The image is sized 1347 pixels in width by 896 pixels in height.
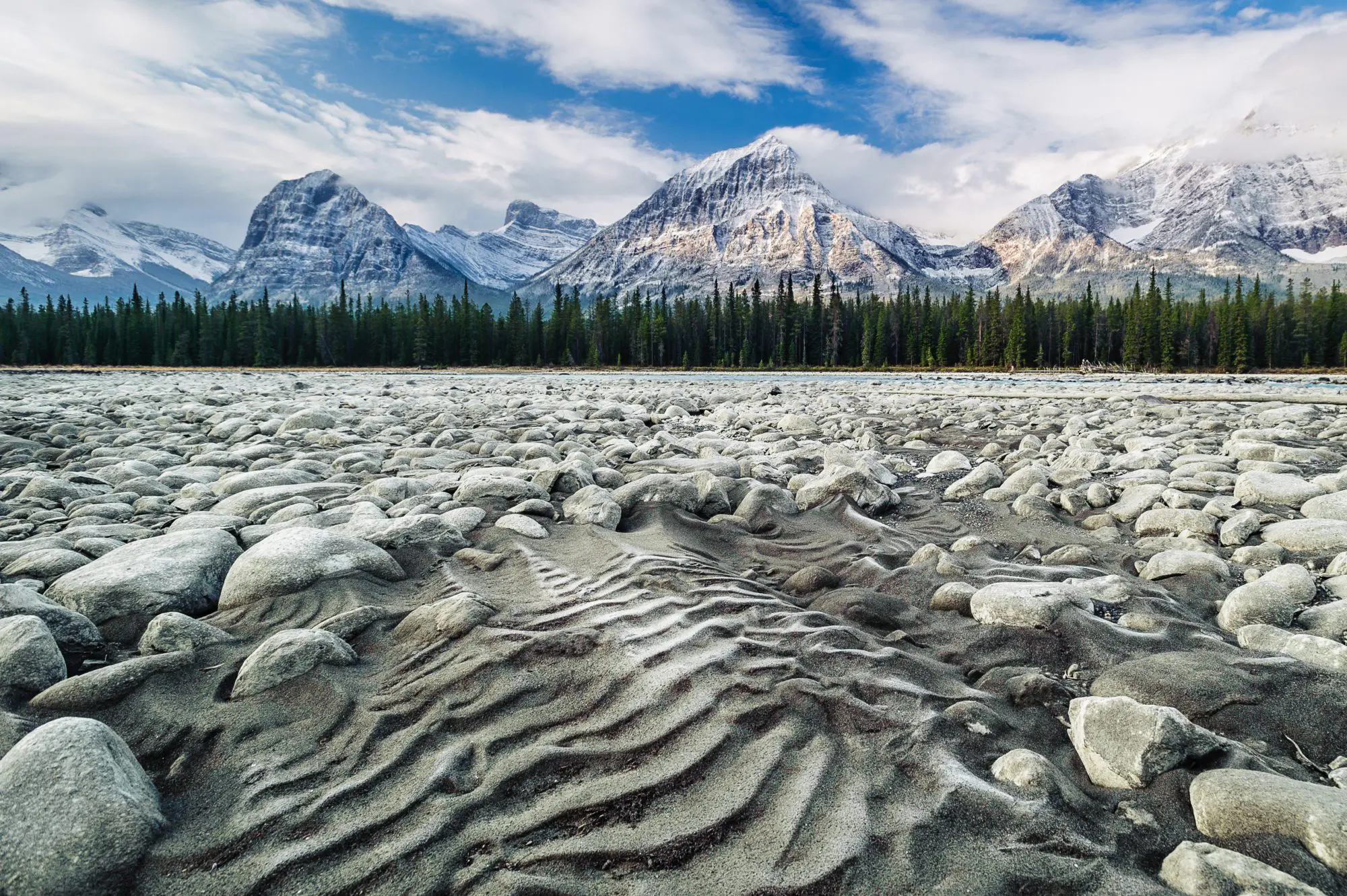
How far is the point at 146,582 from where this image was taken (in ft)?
11.5

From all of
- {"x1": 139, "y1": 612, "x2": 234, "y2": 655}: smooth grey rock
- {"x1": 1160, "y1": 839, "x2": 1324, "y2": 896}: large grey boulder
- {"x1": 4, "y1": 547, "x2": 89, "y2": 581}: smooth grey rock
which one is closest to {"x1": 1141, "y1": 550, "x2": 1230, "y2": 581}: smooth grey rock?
{"x1": 1160, "y1": 839, "x2": 1324, "y2": 896}: large grey boulder

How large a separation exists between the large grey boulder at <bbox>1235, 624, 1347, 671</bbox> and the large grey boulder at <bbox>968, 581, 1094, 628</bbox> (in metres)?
0.64

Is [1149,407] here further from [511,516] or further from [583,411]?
[511,516]

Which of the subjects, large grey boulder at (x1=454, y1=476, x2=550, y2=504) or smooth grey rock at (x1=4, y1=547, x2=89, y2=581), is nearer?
smooth grey rock at (x1=4, y1=547, x2=89, y2=581)

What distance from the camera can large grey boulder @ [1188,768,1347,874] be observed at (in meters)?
1.83

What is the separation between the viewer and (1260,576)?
3.86 meters

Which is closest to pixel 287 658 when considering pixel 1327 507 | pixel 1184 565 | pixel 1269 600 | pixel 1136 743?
pixel 1136 743

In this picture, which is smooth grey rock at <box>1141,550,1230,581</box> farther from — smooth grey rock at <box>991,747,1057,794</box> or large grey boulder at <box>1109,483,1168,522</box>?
smooth grey rock at <box>991,747,1057,794</box>

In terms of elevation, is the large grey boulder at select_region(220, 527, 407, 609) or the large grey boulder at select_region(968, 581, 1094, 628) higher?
the large grey boulder at select_region(220, 527, 407, 609)

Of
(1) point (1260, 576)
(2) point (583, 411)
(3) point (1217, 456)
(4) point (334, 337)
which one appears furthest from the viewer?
(4) point (334, 337)

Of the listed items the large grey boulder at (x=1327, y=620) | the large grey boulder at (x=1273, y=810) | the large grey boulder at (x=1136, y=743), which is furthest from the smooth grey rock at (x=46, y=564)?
the large grey boulder at (x=1327, y=620)

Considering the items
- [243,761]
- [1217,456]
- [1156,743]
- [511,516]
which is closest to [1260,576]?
[1156,743]

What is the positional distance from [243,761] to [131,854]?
1.52ft

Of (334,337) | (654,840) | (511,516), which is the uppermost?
(334,337)
